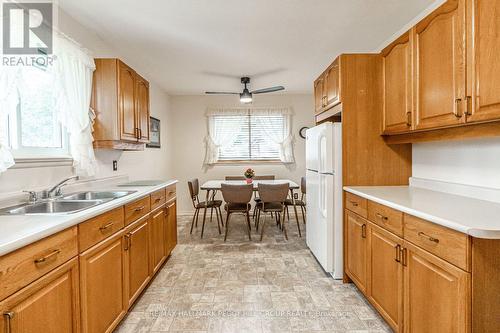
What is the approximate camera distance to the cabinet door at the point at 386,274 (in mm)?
1692

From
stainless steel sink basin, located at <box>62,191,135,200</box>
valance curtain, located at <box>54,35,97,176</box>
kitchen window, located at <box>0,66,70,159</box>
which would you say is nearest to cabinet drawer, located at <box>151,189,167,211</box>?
stainless steel sink basin, located at <box>62,191,135,200</box>

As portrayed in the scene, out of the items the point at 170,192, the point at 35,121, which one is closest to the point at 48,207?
the point at 35,121

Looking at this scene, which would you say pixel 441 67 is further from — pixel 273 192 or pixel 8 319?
pixel 273 192

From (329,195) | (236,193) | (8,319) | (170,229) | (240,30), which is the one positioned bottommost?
(170,229)

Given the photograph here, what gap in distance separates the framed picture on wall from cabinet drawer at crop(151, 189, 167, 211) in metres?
1.74

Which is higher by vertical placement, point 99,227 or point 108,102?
point 108,102

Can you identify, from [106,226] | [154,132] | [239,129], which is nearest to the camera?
[106,226]

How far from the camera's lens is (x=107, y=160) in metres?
3.06

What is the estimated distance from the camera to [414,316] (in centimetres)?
154

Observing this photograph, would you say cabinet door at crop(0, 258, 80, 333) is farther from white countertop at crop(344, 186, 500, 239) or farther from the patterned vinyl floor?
white countertop at crop(344, 186, 500, 239)

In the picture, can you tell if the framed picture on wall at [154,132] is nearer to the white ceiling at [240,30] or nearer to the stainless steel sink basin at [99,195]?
the white ceiling at [240,30]

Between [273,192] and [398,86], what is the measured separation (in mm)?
2167

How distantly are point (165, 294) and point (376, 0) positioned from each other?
3.03 meters

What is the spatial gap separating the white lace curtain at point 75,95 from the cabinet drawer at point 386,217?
2.33 metres
